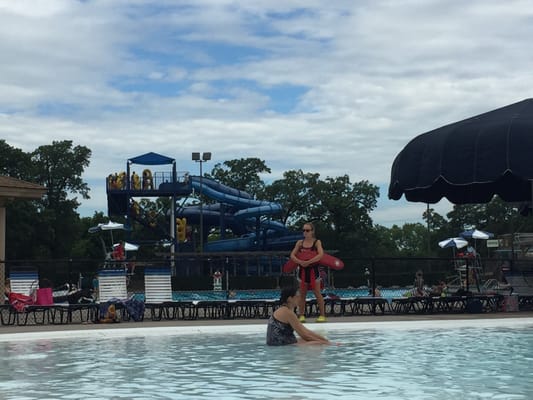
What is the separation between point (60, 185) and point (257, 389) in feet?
220

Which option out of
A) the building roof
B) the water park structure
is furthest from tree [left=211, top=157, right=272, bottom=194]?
the building roof

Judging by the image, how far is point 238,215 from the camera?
2221 inches

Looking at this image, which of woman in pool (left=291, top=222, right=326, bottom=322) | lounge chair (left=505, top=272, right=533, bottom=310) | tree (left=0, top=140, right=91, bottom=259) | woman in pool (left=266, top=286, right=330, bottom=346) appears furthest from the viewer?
tree (left=0, top=140, right=91, bottom=259)

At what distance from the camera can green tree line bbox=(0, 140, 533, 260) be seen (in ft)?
214

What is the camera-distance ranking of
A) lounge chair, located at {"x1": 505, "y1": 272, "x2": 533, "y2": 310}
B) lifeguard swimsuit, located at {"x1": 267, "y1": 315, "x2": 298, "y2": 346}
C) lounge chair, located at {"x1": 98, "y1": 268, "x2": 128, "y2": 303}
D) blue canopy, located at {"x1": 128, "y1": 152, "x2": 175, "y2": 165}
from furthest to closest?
blue canopy, located at {"x1": 128, "y1": 152, "x2": 175, "y2": 165} < lounge chair, located at {"x1": 505, "y1": 272, "x2": 533, "y2": 310} < lounge chair, located at {"x1": 98, "y1": 268, "x2": 128, "y2": 303} < lifeguard swimsuit, located at {"x1": 267, "y1": 315, "x2": 298, "y2": 346}

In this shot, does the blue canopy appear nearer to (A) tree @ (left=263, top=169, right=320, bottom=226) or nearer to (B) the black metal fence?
(B) the black metal fence

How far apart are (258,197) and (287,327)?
6958cm

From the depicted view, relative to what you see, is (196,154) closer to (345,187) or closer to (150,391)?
(345,187)

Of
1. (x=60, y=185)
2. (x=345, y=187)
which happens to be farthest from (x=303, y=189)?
(x=60, y=185)

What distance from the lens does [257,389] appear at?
827 centimetres

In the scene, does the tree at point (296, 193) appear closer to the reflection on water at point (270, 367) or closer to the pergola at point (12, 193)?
the pergola at point (12, 193)

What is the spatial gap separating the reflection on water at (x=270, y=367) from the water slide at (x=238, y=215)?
41945mm

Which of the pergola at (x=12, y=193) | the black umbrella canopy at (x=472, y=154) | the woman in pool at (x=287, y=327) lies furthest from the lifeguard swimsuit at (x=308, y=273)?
the pergola at (x=12, y=193)

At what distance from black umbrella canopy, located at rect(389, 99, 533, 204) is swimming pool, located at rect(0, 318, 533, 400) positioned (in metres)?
3.49
